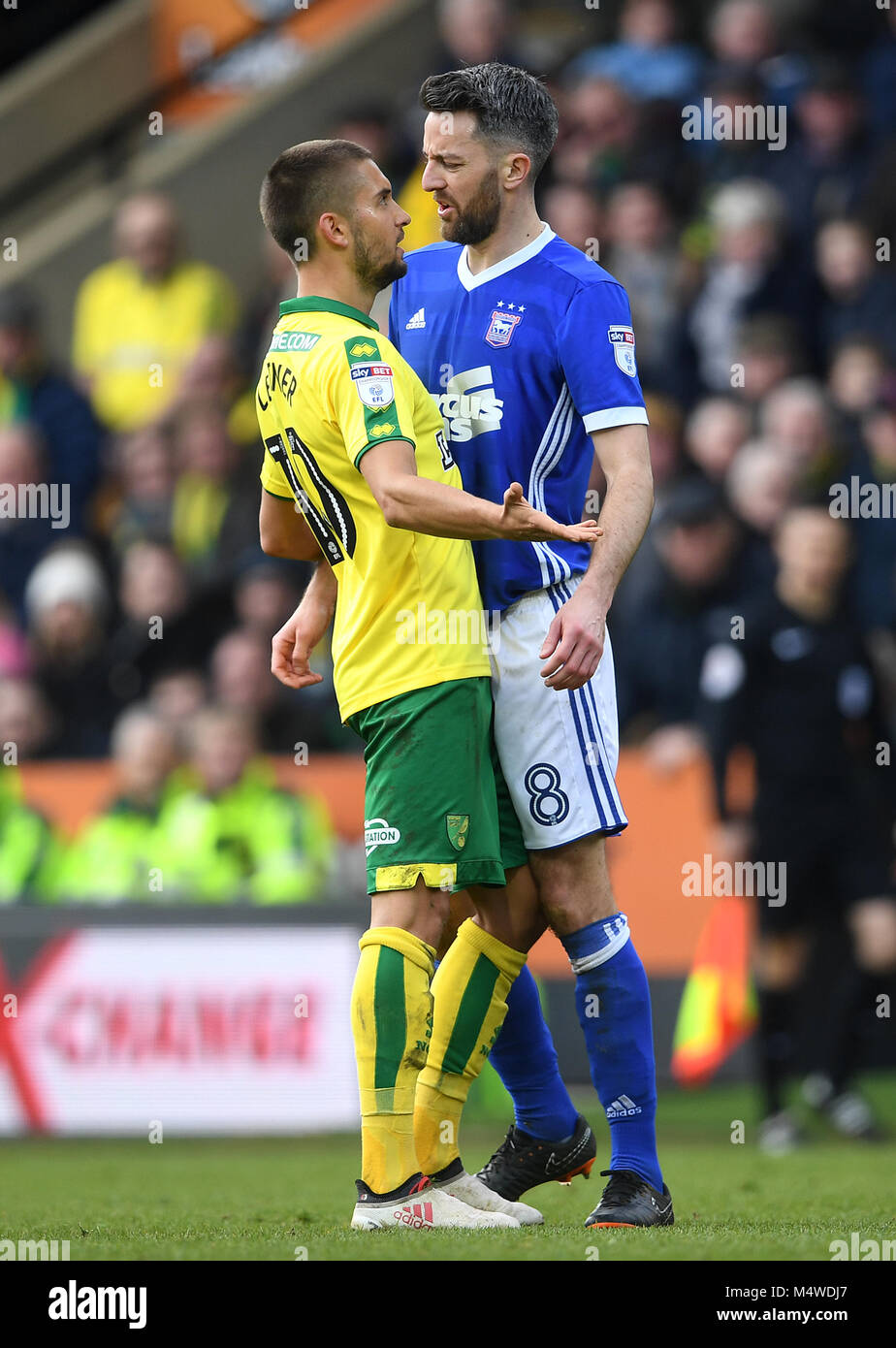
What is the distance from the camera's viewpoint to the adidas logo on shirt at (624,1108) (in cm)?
417

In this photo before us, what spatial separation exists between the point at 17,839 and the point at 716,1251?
233 inches

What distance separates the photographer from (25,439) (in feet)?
34.2

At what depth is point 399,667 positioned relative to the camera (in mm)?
4012

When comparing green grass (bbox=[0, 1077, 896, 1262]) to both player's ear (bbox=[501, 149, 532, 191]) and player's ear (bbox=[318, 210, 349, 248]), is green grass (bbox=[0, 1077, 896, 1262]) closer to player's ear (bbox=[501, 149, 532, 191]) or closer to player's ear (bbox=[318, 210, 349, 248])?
player's ear (bbox=[318, 210, 349, 248])

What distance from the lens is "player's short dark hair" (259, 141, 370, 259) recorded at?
4.09 m

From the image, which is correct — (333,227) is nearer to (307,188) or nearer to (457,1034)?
(307,188)

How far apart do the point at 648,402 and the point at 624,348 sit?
17.6ft

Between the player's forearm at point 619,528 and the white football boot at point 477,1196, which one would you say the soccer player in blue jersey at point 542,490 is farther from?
the white football boot at point 477,1196

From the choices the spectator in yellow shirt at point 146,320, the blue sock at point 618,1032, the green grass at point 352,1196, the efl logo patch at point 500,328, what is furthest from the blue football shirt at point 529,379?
the spectator in yellow shirt at point 146,320

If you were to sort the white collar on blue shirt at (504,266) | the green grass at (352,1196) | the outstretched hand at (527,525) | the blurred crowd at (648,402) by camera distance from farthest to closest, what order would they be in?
the blurred crowd at (648,402)
the white collar on blue shirt at (504,266)
the outstretched hand at (527,525)
the green grass at (352,1196)

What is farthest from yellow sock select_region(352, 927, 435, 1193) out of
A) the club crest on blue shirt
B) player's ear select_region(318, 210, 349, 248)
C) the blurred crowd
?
the blurred crowd

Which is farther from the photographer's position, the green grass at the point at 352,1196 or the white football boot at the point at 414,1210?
the white football boot at the point at 414,1210

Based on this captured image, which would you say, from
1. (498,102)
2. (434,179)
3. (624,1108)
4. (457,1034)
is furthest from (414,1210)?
(498,102)

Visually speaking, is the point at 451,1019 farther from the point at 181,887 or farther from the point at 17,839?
the point at 17,839
